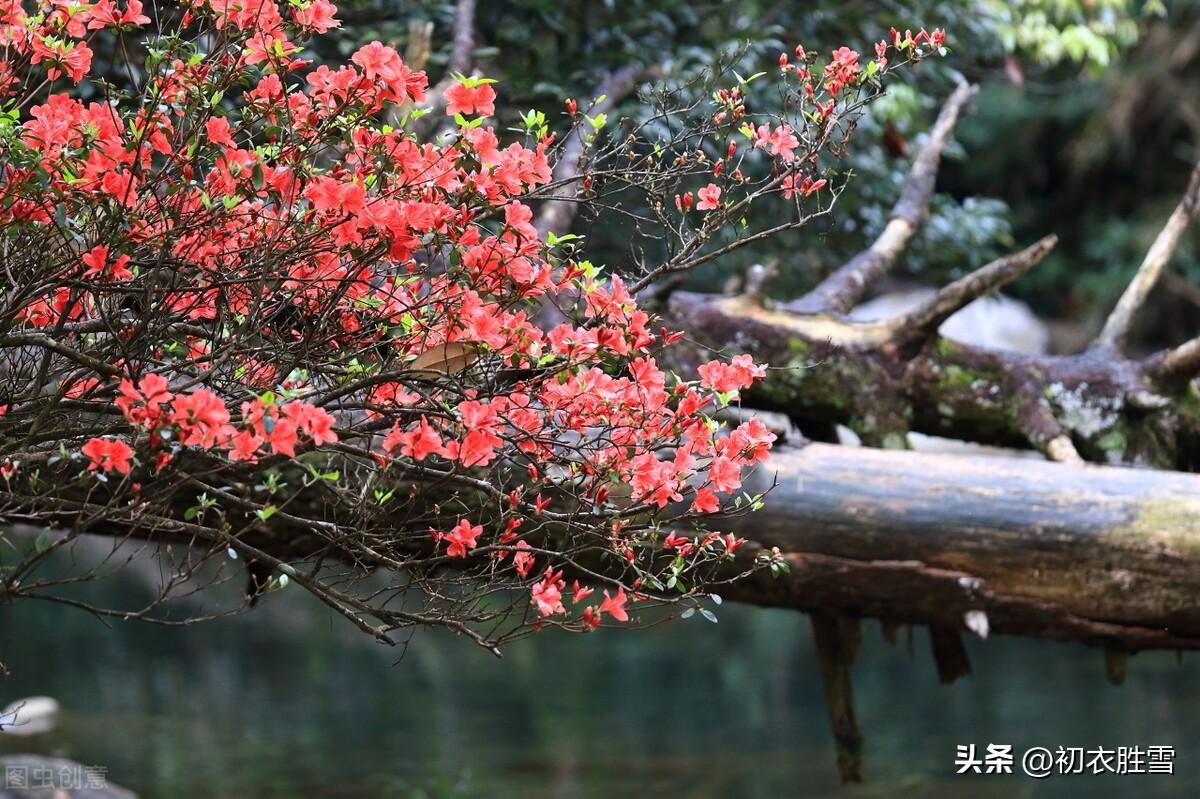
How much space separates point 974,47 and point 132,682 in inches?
343

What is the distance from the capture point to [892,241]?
5805 mm

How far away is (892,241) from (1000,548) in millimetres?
2066

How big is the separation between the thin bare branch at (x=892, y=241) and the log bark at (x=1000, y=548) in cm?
136

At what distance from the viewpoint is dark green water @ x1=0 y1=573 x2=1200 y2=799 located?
25.2 ft

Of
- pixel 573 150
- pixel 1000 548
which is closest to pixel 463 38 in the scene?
pixel 573 150

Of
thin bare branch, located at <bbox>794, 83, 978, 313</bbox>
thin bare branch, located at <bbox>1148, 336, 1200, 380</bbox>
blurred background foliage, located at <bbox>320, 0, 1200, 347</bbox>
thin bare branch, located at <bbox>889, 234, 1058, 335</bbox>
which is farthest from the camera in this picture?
blurred background foliage, located at <bbox>320, 0, 1200, 347</bbox>

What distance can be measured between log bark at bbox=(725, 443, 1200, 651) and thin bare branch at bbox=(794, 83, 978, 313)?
136 centimetres

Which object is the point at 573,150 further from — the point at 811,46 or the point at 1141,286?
the point at 1141,286

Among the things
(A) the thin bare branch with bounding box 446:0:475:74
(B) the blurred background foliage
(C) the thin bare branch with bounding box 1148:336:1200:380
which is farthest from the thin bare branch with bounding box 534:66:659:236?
(C) the thin bare branch with bounding box 1148:336:1200:380

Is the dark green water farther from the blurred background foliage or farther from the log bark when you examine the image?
the blurred background foliage

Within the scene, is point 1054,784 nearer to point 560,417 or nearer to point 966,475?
point 966,475

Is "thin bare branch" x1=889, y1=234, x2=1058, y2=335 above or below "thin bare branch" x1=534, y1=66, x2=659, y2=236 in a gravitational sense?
below

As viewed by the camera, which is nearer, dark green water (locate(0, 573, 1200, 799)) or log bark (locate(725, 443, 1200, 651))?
log bark (locate(725, 443, 1200, 651))

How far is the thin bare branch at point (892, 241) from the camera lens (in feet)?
18.0
